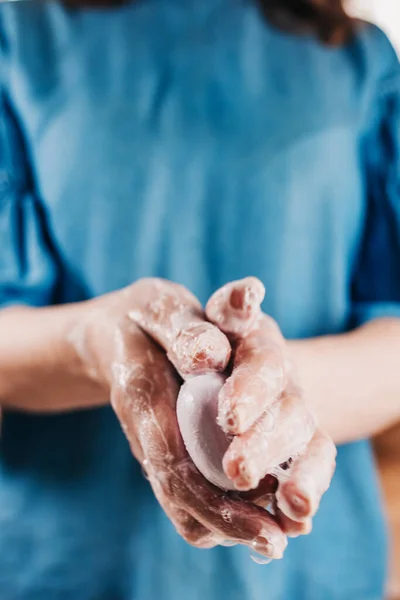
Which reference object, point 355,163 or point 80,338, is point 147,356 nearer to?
point 80,338

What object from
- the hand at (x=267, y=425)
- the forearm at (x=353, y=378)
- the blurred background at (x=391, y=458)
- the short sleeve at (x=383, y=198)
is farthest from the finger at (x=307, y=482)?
the blurred background at (x=391, y=458)

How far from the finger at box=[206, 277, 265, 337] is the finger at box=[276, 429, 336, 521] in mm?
64

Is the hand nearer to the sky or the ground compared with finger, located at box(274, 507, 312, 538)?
nearer to the sky

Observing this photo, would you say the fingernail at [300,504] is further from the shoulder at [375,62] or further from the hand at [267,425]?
the shoulder at [375,62]

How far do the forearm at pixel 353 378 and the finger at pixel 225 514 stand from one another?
142 mm

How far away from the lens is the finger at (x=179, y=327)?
0.25m

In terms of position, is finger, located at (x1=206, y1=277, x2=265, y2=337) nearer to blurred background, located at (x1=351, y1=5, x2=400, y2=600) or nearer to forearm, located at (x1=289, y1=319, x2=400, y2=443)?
forearm, located at (x1=289, y1=319, x2=400, y2=443)

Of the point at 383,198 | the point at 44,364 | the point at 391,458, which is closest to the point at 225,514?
the point at 44,364

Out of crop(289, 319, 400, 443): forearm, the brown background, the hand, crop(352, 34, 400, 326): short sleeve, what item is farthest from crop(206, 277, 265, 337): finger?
the brown background

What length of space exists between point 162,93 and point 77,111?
2.7 inches

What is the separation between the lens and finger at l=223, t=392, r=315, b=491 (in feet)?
0.70

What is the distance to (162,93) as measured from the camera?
0.43 meters

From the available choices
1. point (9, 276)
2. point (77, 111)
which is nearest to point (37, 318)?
point (9, 276)

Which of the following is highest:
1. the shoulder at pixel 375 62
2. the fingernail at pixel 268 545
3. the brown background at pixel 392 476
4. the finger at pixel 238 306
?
the shoulder at pixel 375 62
